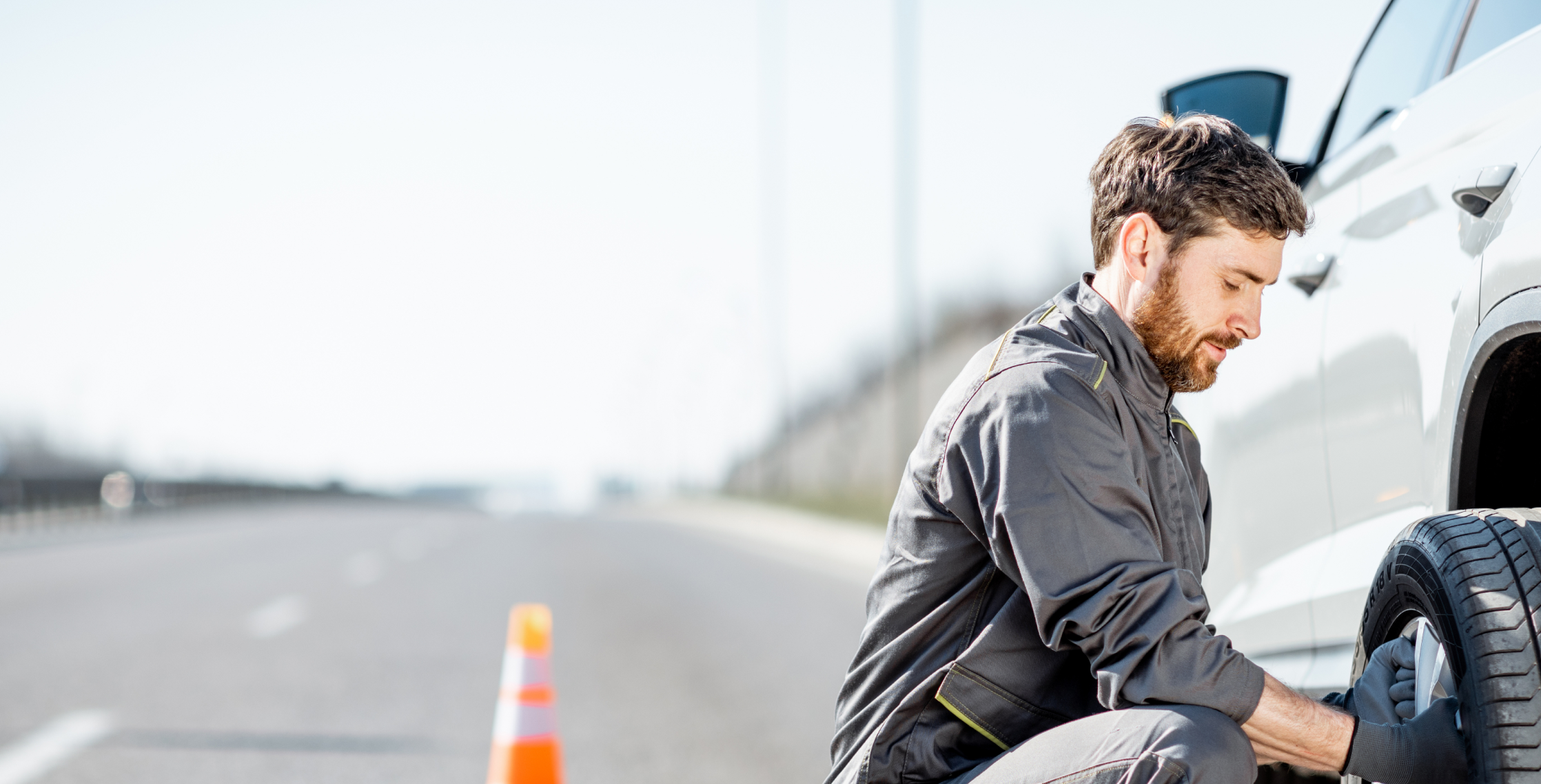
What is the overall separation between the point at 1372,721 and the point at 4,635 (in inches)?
441

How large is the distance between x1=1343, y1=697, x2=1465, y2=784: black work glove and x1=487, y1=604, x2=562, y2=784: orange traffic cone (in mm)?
2503

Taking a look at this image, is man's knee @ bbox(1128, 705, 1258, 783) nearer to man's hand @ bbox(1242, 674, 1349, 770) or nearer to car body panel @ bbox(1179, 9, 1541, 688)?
man's hand @ bbox(1242, 674, 1349, 770)

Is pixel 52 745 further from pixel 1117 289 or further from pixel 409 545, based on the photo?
pixel 409 545

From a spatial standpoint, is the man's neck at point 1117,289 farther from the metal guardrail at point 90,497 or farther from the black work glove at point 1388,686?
the metal guardrail at point 90,497

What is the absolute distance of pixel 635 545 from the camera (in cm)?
2509

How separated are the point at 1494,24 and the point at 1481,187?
0.68m

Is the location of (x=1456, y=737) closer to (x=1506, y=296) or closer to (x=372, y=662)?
(x=1506, y=296)

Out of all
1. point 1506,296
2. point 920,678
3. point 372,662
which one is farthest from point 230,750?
point 1506,296

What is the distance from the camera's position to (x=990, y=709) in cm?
260

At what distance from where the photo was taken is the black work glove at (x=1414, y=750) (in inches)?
89.1

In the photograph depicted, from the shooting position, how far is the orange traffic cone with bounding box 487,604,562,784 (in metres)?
4.25

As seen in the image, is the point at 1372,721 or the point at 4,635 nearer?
the point at 1372,721

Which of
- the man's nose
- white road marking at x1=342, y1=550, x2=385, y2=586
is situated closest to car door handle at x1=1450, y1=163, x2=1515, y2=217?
the man's nose

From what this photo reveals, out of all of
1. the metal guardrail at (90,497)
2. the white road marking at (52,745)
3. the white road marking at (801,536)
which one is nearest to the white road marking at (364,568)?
the white road marking at (801,536)
